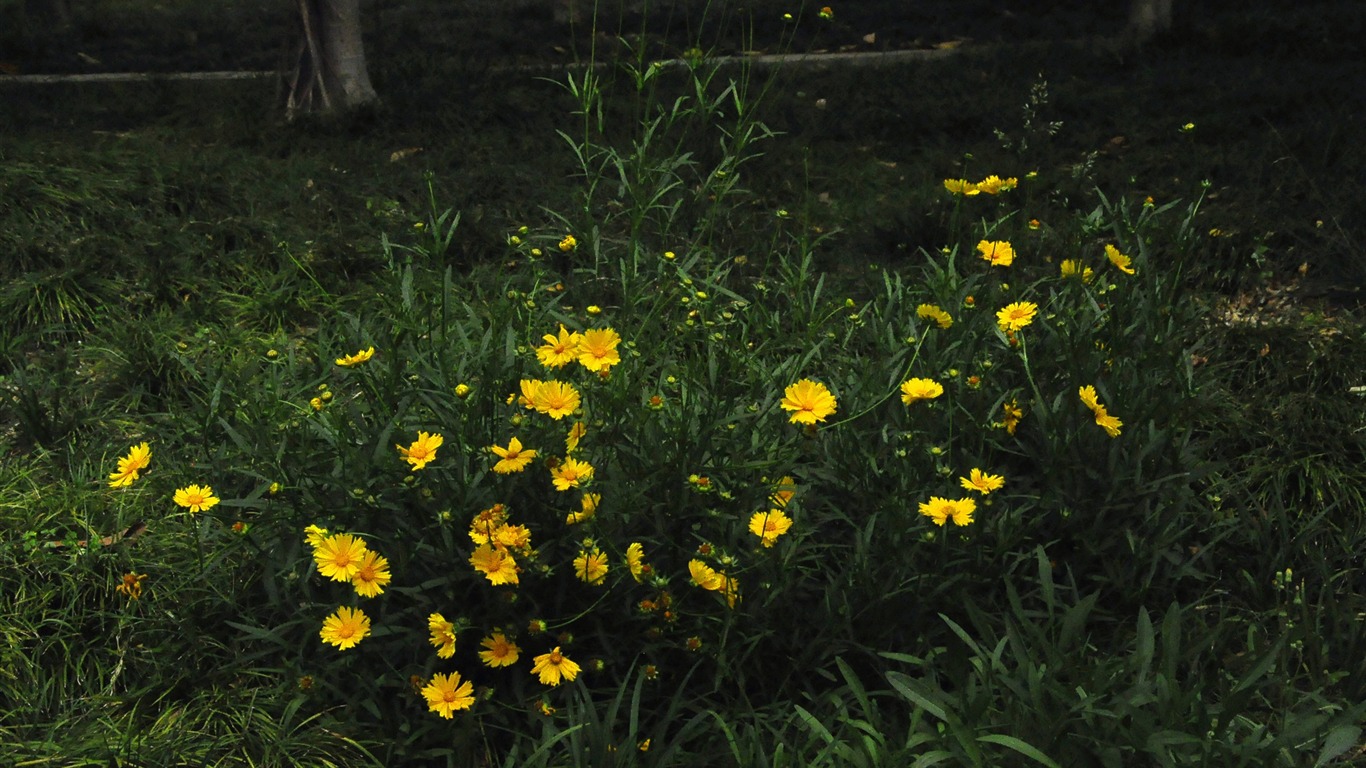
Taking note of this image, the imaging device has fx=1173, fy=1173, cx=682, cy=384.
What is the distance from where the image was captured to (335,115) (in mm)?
6129

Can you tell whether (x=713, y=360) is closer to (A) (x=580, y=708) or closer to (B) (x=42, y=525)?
(A) (x=580, y=708)

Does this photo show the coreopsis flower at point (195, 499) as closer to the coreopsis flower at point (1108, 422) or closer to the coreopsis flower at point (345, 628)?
the coreopsis flower at point (345, 628)

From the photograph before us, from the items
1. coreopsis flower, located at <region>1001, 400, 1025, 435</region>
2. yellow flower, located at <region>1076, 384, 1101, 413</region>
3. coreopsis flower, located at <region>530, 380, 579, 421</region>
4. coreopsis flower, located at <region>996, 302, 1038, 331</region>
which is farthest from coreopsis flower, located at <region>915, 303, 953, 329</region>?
coreopsis flower, located at <region>530, 380, 579, 421</region>

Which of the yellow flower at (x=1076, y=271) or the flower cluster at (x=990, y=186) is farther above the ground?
the flower cluster at (x=990, y=186)

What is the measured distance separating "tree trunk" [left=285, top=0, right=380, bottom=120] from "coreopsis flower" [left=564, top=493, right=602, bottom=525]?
449 cm

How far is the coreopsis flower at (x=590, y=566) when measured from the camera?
2230mm

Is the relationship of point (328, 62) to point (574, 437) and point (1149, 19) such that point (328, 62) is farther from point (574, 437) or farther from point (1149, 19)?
point (1149, 19)

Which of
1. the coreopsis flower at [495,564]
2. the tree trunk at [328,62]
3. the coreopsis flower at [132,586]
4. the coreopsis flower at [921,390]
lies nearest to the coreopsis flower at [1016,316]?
the coreopsis flower at [921,390]

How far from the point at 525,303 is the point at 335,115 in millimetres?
3906

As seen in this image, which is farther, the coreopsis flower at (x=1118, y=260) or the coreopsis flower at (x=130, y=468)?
the coreopsis flower at (x=1118, y=260)

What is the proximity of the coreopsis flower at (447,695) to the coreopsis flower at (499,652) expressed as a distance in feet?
0.22

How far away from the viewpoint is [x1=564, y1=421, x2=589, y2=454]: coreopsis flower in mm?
2318

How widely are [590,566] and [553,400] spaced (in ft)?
1.07

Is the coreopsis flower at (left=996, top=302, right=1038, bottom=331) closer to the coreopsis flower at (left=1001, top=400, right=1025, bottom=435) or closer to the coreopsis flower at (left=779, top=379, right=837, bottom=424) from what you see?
the coreopsis flower at (left=1001, top=400, right=1025, bottom=435)
